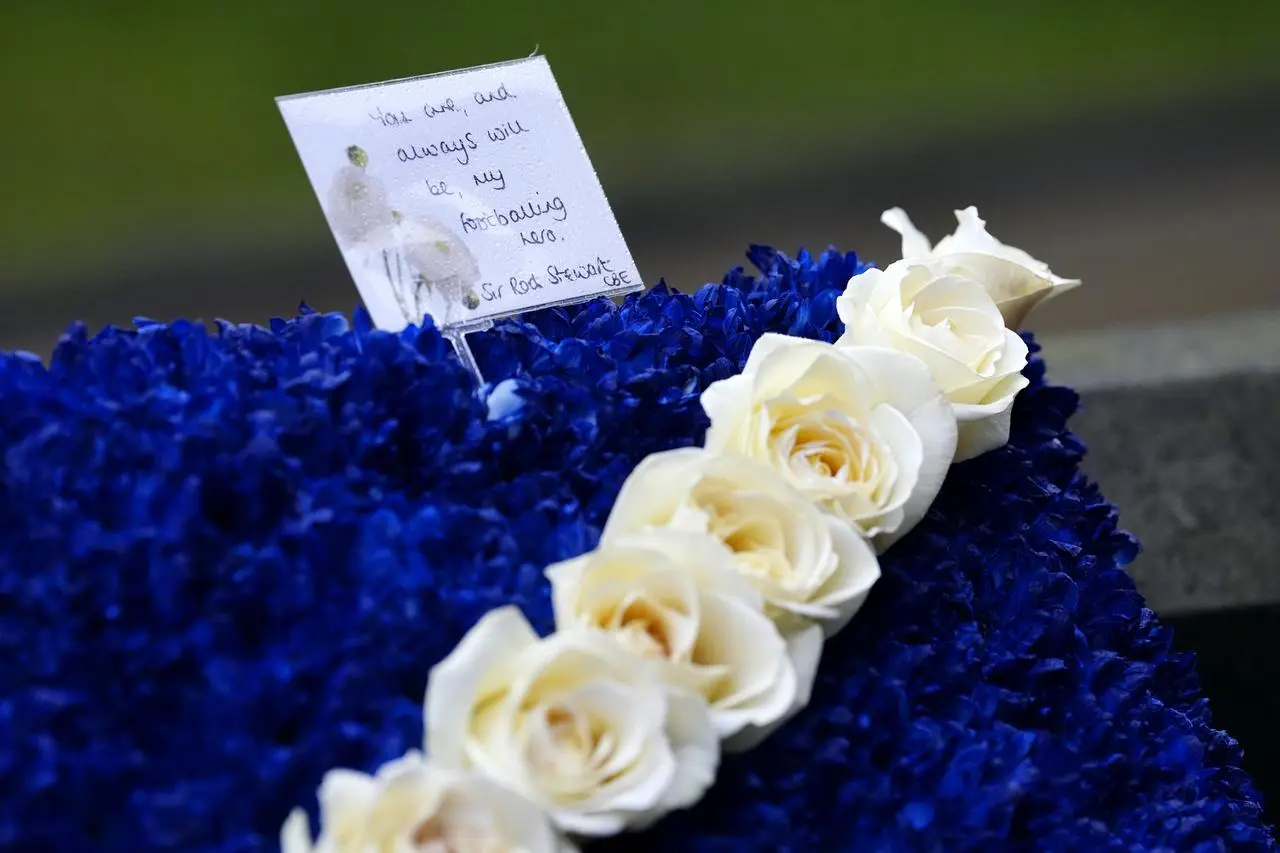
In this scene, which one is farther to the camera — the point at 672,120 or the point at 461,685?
the point at 672,120

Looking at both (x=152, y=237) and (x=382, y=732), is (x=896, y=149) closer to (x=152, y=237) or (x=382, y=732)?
(x=152, y=237)

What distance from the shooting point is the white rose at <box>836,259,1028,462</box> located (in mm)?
577

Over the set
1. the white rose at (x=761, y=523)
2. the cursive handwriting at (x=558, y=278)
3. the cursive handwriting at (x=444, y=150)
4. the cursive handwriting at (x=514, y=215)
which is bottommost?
the white rose at (x=761, y=523)

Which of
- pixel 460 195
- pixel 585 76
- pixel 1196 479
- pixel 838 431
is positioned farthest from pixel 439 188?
pixel 585 76

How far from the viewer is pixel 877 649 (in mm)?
520

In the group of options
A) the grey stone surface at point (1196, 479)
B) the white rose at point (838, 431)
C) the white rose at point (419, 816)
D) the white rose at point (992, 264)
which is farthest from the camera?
the grey stone surface at point (1196, 479)

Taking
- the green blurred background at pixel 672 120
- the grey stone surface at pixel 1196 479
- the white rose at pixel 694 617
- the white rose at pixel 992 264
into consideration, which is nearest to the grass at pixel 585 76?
the green blurred background at pixel 672 120

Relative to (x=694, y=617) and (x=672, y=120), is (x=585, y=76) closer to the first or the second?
(x=672, y=120)

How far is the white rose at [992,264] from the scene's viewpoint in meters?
0.66

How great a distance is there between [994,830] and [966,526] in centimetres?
15

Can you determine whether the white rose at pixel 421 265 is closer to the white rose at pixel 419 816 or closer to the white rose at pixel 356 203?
the white rose at pixel 356 203

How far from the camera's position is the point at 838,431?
0.52 metres

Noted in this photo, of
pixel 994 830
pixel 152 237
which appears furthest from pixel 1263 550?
pixel 152 237

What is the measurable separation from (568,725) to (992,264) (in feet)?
1.17
